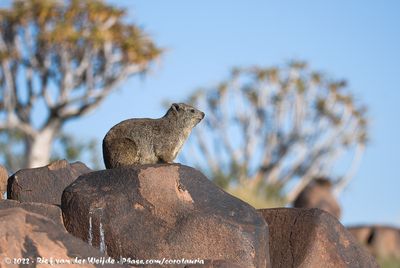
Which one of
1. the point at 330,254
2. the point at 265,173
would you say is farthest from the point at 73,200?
the point at 265,173

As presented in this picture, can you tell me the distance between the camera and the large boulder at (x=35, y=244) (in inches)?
309

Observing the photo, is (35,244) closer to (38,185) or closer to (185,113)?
(38,185)

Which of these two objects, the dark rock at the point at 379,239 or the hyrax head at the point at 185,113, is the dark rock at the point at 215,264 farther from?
the dark rock at the point at 379,239

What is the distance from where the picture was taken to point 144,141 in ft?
34.2

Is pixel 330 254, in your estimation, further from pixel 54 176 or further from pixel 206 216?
pixel 54 176

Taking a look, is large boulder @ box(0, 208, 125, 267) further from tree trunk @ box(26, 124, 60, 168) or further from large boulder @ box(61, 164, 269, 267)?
tree trunk @ box(26, 124, 60, 168)

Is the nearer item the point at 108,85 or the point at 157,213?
the point at 157,213

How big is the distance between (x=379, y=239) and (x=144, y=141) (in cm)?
1773

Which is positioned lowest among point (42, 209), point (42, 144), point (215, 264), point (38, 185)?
A: point (42, 144)

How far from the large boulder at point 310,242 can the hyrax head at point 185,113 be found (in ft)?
4.38

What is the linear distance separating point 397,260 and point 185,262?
1626cm

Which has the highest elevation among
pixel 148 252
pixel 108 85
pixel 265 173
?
pixel 148 252

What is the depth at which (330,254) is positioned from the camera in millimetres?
10164

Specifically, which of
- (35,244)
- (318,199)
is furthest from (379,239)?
(35,244)
